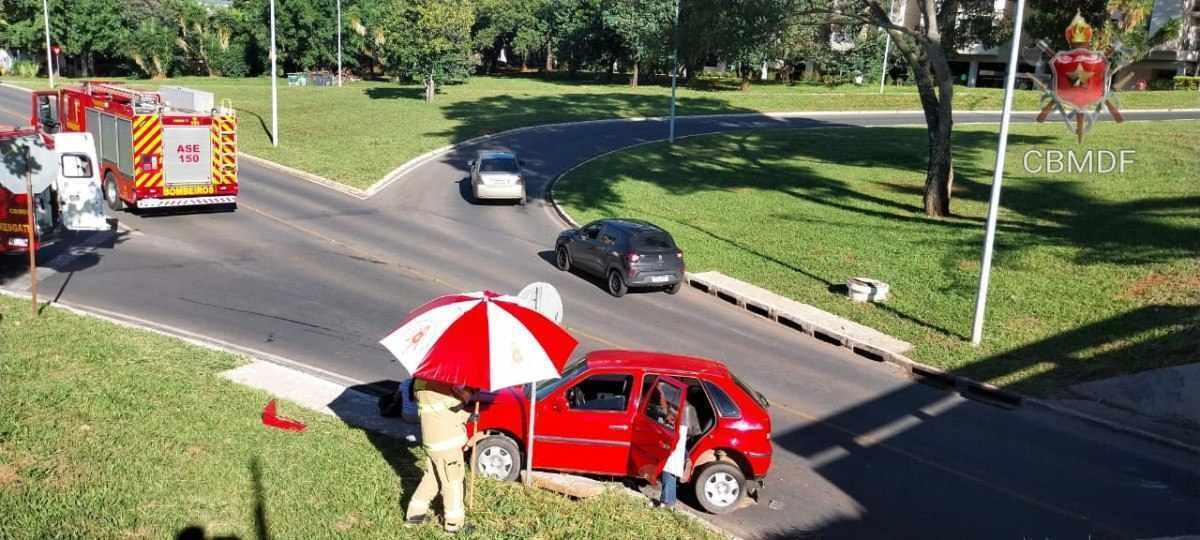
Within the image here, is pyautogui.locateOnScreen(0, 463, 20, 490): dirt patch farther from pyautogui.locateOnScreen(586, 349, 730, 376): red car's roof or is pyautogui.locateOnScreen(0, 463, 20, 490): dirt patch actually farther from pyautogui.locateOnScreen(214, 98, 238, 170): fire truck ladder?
pyautogui.locateOnScreen(214, 98, 238, 170): fire truck ladder

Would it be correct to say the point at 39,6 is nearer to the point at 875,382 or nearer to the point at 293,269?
the point at 293,269

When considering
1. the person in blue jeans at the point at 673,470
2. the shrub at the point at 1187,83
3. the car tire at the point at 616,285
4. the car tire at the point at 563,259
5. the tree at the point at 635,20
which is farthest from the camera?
the tree at the point at 635,20

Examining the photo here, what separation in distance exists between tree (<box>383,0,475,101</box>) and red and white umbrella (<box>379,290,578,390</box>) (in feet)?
168

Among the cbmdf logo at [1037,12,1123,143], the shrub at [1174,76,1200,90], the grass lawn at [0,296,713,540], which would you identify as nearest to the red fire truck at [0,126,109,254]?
the grass lawn at [0,296,713,540]

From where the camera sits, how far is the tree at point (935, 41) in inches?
1049

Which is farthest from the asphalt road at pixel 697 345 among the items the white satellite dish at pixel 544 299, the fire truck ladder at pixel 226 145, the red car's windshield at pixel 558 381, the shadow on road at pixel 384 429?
the white satellite dish at pixel 544 299

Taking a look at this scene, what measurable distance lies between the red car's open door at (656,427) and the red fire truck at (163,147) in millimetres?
19246

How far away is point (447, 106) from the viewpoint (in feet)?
192

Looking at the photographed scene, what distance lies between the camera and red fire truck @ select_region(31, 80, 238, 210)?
24906 mm

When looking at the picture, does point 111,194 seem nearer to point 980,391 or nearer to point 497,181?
point 497,181

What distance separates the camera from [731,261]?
24188 mm

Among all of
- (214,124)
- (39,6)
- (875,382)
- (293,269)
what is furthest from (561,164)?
(39,6)

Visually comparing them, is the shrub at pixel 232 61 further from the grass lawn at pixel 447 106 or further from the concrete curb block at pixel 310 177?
the concrete curb block at pixel 310 177

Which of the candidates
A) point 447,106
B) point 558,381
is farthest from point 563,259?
point 447,106
